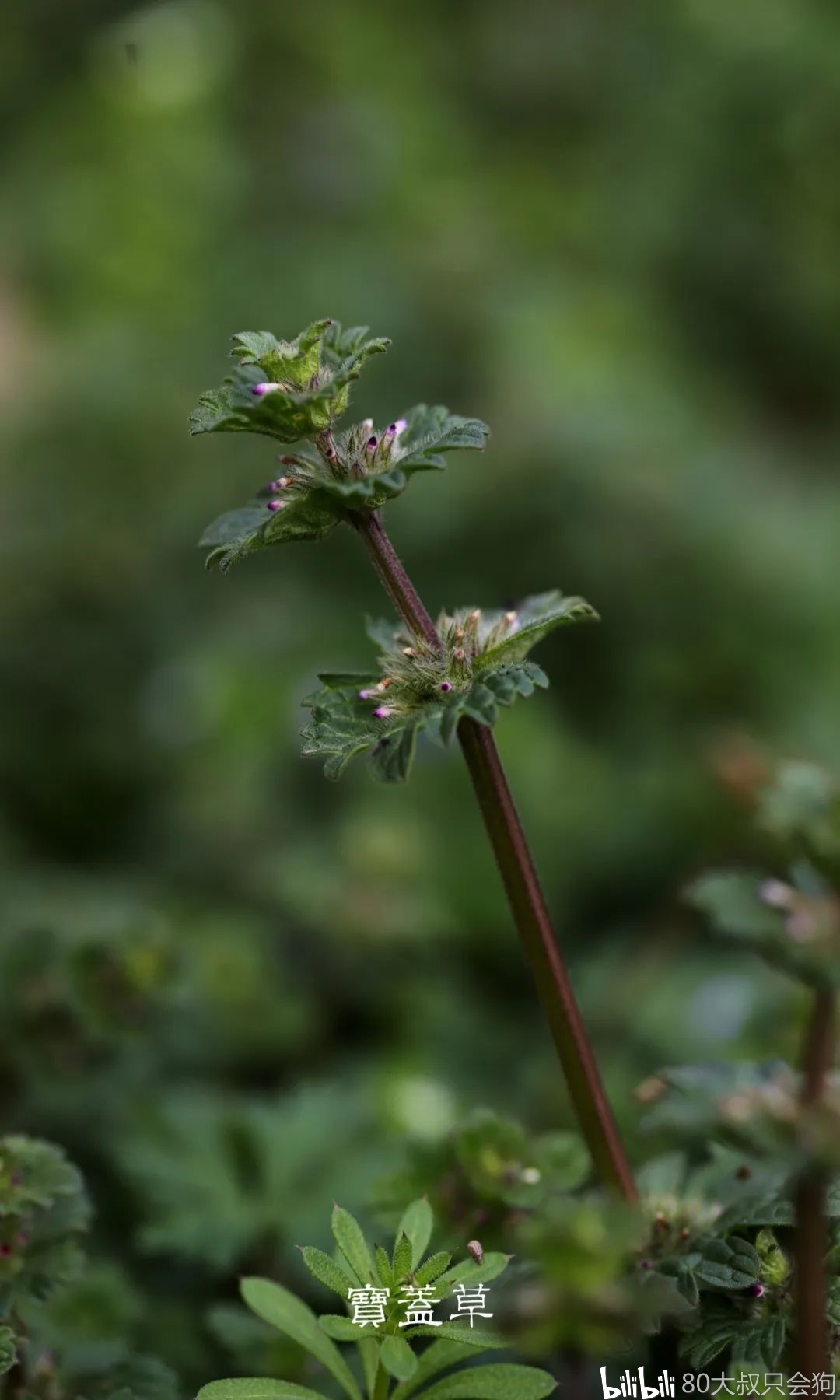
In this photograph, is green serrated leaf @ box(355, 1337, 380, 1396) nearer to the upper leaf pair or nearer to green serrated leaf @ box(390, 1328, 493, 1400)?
green serrated leaf @ box(390, 1328, 493, 1400)

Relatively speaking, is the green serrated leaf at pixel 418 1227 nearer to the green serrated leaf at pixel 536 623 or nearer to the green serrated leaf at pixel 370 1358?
the green serrated leaf at pixel 370 1358

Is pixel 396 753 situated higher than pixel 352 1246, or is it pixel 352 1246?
pixel 396 753

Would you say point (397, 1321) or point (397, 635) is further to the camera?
point (397, 635)

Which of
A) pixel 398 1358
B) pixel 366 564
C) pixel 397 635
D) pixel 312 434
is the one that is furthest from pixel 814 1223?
pixel 366 564

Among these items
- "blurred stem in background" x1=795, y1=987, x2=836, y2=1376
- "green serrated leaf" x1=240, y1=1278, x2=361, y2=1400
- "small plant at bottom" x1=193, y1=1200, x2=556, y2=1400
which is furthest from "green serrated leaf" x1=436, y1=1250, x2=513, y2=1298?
"blurred stem in background" x1=795, y1=987, x2=836, y2=1376

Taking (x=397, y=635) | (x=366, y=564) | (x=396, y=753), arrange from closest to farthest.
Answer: (x=396, y=753), (x=397, y=635), (x=366, y=564)

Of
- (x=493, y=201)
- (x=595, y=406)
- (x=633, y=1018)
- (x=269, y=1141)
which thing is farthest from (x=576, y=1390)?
(x=493, y=201)

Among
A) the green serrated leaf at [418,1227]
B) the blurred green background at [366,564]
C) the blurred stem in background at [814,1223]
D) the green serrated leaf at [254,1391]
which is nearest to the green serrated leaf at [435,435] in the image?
the blurred stem in background at [814,1223]

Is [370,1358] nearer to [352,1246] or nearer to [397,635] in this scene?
[352,1246]

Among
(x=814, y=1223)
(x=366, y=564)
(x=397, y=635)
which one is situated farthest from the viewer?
(x=366, y=564)
